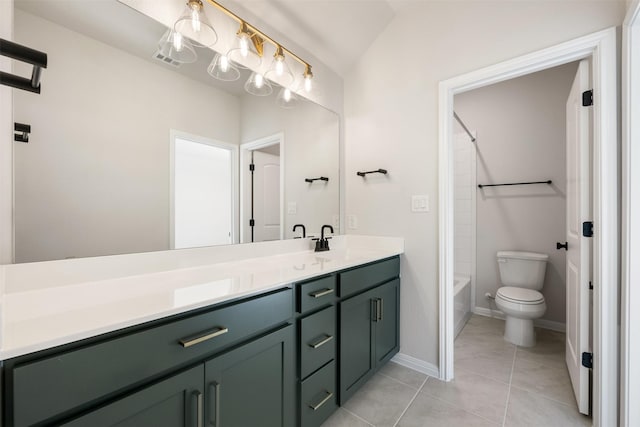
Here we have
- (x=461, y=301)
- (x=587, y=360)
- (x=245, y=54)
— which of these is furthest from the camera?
(x=461, y=301)

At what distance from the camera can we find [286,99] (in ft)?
6.40

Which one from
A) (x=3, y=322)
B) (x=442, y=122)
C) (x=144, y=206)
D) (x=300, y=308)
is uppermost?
(x=442, y=122)

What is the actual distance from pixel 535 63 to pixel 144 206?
87.8 inches

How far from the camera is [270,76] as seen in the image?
1.80m

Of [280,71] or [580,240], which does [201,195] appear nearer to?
[280,71]

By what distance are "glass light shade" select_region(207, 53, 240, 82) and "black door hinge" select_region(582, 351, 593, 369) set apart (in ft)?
8.21

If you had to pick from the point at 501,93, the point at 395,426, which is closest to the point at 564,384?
the point at 395,426

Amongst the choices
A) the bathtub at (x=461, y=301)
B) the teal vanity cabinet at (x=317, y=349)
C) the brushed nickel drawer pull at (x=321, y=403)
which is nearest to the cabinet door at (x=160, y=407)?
the teal vanity cabinet at (x=317, y=349)

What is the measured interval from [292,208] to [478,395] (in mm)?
1698

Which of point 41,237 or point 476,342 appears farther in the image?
point 476,342

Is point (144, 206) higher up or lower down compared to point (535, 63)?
lower down

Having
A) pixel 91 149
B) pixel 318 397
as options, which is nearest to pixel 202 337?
pixel 318 397

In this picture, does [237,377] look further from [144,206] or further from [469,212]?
Result: [469,212]

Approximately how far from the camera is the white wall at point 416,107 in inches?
67.1
